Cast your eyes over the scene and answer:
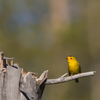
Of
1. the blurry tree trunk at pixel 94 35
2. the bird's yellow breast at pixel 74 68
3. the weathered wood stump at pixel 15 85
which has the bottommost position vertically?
the weathered wood stump at pixel 15 85

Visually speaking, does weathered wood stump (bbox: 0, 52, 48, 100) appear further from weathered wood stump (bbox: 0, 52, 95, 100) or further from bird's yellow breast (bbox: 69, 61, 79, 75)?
bird's yellow breast (bbox: 69, 61, 79, 75)

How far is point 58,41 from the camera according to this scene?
20828mm

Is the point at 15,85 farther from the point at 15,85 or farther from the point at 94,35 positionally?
the point at 94,35

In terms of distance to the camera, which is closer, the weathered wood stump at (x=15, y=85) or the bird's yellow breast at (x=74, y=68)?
the weathered wood stump at (x=15, y=85)

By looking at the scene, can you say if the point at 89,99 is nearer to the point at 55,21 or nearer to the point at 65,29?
the point at 65,29

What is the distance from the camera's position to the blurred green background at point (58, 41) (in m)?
16.9

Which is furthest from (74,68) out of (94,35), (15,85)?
(94,35)

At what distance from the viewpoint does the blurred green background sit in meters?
16.9

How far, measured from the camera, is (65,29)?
830 inches

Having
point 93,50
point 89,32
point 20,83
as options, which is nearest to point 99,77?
point 93,50

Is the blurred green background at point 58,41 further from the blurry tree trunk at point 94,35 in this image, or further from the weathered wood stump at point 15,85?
the weathered wood stump at point 15,85

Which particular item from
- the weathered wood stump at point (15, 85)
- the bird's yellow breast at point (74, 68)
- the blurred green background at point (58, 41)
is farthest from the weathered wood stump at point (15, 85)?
the blurred green background at point (58, 41)

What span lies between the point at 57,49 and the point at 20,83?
16.4 metres

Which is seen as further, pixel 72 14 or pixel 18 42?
pixel 72 14
